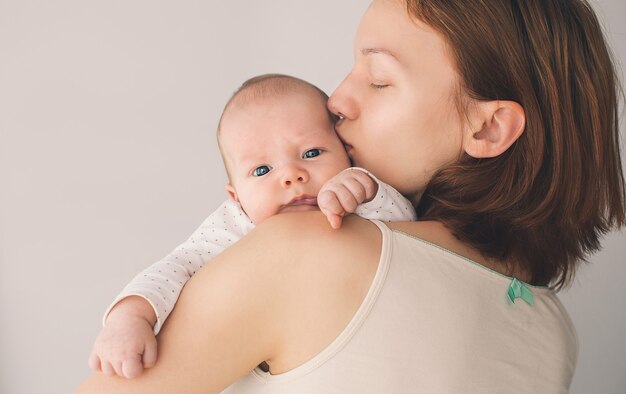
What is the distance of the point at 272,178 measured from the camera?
1393mm

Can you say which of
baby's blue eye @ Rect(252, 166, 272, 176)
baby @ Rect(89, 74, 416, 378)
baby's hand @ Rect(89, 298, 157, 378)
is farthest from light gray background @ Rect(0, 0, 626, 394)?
baby's hand @ Rect(89, 298, 157, 378)

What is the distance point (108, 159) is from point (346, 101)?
1681mm

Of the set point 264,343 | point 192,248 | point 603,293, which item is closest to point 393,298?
point 264,343

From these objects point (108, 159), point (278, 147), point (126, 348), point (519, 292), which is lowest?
point (108, 159)

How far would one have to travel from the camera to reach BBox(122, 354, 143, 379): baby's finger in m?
0.96

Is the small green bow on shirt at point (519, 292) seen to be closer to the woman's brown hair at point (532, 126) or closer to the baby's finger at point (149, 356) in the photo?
the woman's brown hair at point (532, 126)

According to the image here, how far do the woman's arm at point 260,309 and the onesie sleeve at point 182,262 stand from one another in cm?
3

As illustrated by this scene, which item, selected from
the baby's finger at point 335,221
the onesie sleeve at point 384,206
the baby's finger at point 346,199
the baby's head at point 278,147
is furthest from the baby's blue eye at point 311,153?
the baby's finger at point 335,221

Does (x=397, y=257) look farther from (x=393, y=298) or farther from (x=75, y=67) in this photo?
(x=75, y=67)

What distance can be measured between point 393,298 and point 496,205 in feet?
1.19

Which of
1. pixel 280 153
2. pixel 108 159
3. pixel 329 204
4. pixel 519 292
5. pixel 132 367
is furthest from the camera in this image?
pixel 108 159

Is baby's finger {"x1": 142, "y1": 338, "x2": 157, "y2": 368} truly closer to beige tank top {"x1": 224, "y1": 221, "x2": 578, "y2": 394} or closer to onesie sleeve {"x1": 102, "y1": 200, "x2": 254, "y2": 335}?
onesie sleeve {"x1": 102, "y1": 200, "x2": 254, "y2": 335}

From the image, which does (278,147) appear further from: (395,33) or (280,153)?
(395,33)

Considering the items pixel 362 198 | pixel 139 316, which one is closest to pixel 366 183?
pixel 362 198
